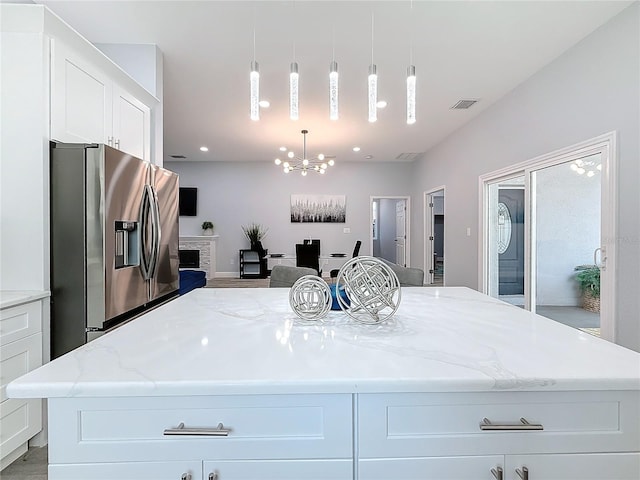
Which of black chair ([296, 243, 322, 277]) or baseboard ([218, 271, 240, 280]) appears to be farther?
baseboard ([218, 271, 240, 280])

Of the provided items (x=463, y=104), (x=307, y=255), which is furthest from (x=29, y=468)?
(x=463, y=104)

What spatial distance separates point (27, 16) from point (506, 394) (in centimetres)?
274

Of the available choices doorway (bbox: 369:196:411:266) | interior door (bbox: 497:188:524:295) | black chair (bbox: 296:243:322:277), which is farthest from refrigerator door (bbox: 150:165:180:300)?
doorway (bbox: 369:196:411:266)

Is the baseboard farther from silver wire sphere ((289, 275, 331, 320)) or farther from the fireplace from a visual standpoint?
silver wire sphere ((289, 275, 331, 320))

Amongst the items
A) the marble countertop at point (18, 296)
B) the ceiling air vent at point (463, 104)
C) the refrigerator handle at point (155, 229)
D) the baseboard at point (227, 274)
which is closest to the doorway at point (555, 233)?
the ceiling air vent at point (463, 104)

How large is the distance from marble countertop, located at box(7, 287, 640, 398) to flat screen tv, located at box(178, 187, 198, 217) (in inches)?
286

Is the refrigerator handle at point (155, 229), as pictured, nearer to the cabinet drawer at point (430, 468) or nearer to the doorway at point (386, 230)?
the cabinet drawer at point (430, 468)

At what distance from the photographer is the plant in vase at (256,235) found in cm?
797

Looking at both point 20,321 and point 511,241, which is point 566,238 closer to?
point 511,241

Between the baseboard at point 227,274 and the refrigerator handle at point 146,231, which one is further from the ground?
the refrigerator handle at point 146,231

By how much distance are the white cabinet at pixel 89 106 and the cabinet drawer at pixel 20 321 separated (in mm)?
938

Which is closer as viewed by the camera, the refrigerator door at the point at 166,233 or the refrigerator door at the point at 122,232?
the refrigerator door at the point at 122,232

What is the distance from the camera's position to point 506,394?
2.69 feet

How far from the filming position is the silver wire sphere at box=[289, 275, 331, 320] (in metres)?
1.28
